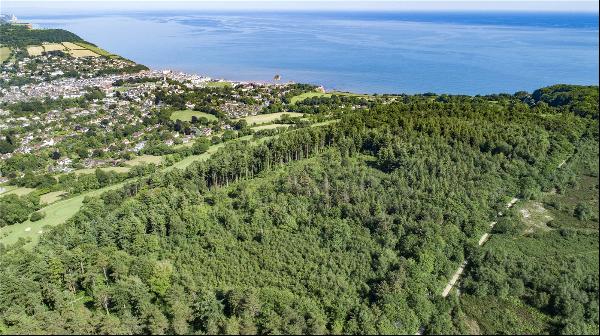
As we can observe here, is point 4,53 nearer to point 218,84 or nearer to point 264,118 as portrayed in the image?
point 218,84

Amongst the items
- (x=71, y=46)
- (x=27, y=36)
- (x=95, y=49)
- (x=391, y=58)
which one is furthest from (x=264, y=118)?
(x=27, y=36)

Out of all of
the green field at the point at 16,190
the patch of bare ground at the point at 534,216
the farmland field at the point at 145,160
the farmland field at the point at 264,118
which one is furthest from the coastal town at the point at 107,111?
the patch of bare ground at the point at 534,216

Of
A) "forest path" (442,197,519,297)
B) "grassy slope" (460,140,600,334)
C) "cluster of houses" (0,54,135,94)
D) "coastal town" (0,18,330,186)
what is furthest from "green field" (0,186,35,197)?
"cluster of houses" (0,54,135,94)

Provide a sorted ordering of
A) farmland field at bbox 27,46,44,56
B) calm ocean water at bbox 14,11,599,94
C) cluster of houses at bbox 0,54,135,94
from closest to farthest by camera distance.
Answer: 1. cluster of houses at bbox 0,54,135,94
2. calm ocean water at bbox 14,11,599,94
3. farmland field at bbox 27,46,44,56

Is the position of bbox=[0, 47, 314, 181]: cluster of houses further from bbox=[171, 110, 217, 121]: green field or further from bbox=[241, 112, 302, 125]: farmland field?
bbox=[241, 112, 302, 125]: farmland field

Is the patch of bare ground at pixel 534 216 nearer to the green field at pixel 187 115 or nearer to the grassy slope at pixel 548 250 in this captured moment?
the grassy slope at pixel 548 250

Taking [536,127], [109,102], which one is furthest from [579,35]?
[109,102]
